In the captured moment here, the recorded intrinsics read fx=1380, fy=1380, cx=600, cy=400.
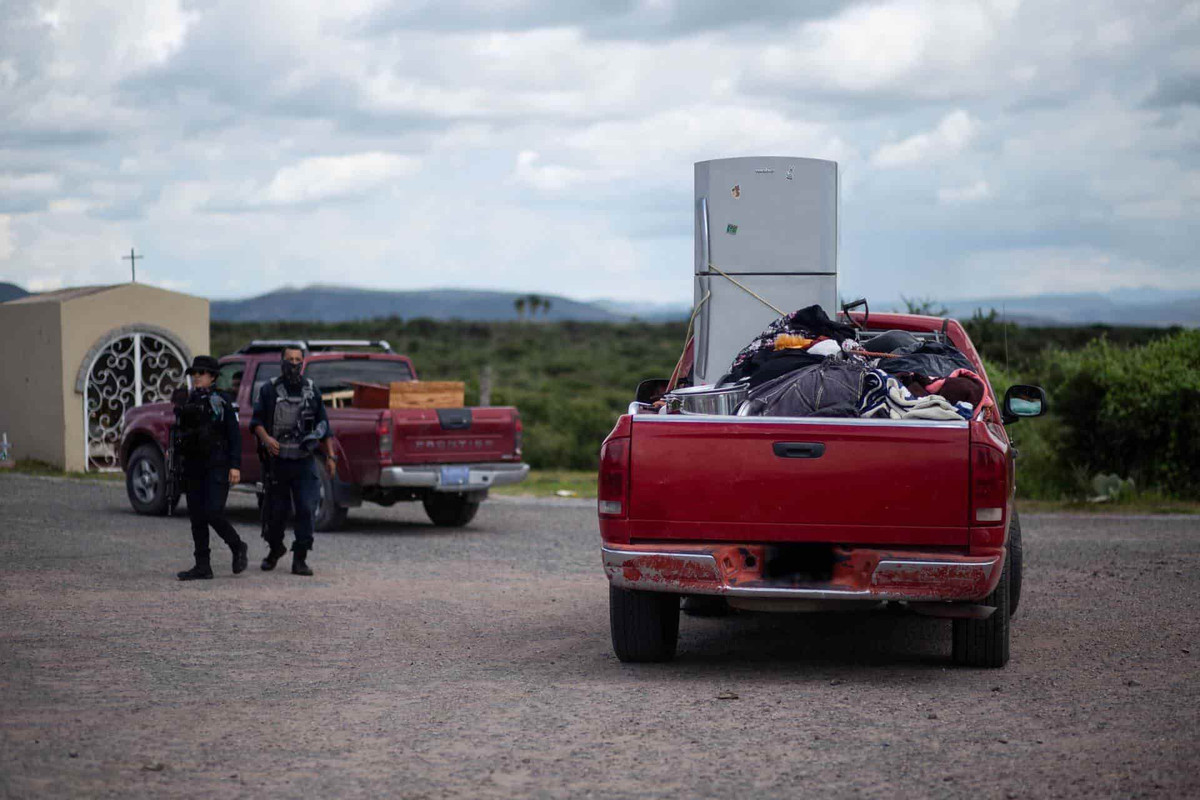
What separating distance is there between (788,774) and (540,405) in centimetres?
3250

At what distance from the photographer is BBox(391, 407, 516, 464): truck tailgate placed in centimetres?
1445

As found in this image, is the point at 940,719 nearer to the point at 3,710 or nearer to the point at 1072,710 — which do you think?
the point at 1072,710

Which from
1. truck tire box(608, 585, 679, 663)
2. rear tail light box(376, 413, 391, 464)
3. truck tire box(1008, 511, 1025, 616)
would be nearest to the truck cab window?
rear tail light box(376, 413, 391, 464)

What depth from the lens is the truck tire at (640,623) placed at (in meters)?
7.54

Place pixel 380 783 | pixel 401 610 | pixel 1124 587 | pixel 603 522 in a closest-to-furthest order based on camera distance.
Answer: pixel 380 783
pixel 603 522
pixel 401 610
pixel 1124 587

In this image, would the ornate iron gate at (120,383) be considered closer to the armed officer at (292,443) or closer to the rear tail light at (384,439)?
the rear tail light at (384,439)

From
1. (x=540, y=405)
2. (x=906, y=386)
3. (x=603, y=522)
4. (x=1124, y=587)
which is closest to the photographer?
(x=603, y=522)

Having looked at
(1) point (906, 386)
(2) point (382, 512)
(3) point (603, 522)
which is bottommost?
(2) point (382, 512)

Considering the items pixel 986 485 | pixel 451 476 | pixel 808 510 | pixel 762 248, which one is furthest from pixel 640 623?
pixel 451 476

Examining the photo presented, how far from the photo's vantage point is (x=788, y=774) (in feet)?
17.2

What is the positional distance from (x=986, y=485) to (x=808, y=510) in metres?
0.86

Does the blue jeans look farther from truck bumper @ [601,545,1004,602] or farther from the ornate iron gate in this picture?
the ornate iron gate

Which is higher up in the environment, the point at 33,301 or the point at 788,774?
the point at 33,301

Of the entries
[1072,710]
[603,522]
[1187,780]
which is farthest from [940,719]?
[603,522]
